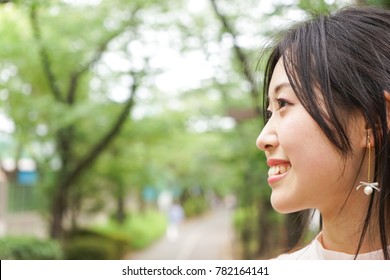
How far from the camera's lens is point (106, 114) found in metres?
9.47

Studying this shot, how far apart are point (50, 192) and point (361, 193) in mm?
10353

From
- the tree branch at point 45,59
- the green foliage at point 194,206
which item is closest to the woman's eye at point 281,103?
the tree branch at point 45,59

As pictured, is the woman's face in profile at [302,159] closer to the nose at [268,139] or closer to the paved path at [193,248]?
the nose at [268,139]

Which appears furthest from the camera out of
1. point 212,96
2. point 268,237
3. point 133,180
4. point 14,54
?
point 133,180

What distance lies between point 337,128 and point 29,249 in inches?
294

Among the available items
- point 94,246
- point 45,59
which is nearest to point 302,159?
point 45,59

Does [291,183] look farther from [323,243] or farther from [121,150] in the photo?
[121,150]

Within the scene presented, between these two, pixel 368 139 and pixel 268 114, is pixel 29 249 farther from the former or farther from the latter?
pixel 368 139

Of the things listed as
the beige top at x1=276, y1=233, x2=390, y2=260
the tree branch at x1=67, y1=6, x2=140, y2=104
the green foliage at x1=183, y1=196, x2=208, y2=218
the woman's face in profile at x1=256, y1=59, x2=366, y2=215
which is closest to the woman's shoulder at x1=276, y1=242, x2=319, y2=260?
the beige top at x1=276, y1=233, x2=390, y2=260

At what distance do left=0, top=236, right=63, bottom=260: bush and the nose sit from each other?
6300 millimetres

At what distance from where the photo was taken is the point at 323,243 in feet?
3.78

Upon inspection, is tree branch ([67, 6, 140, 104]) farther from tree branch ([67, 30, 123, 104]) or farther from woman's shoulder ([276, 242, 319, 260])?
woman's shoulder ([276, 242, 319, 260])

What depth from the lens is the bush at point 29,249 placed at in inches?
283
